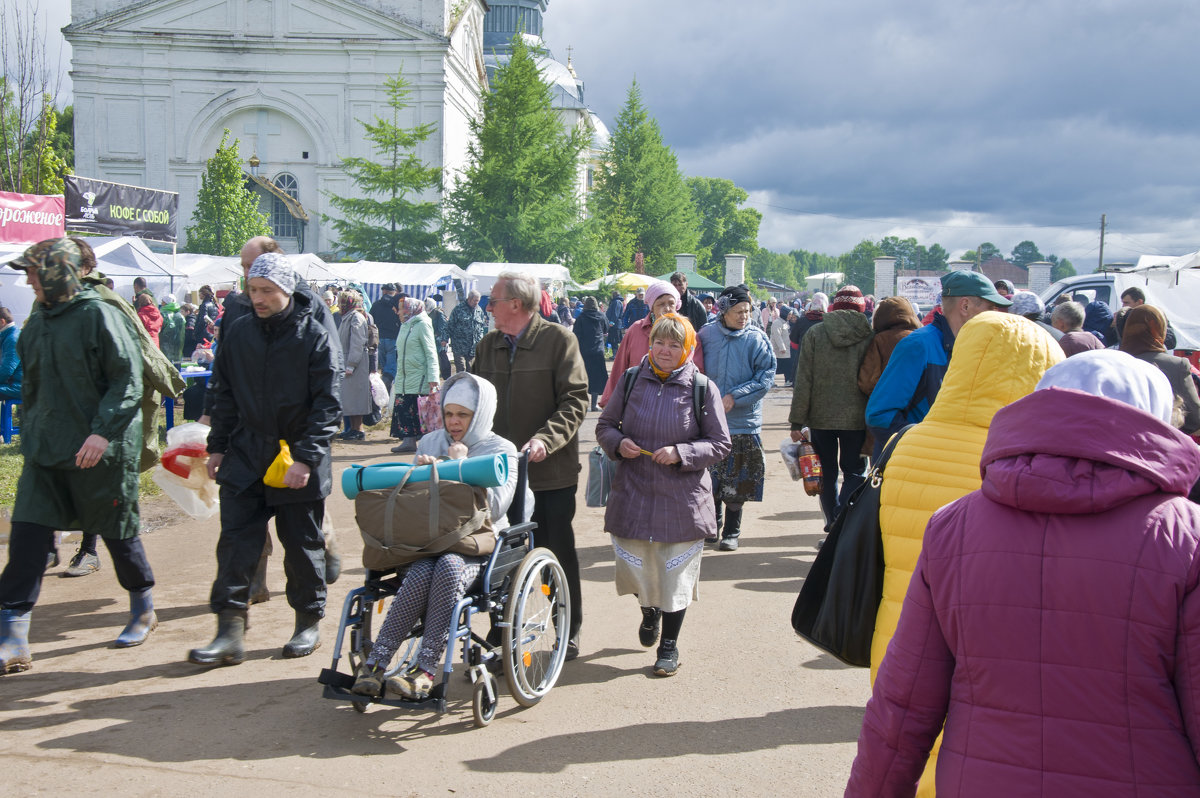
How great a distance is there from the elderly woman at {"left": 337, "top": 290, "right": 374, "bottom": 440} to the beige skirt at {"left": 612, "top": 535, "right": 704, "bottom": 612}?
7964 millimetres

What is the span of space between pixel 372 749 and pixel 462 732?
389mm

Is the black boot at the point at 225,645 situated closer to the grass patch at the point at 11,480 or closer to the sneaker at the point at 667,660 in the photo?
the sneaker at the point at 667,660

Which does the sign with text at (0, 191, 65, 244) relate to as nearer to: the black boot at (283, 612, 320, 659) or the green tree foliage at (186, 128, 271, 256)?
the black boot at (283, 612, 320, 659)

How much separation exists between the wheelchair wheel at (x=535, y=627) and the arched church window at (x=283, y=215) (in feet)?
156

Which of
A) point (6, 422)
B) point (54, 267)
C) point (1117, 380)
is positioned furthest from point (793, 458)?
point (6, 422)

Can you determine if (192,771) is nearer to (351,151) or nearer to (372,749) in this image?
(372,749)

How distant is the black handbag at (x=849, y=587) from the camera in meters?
3.06

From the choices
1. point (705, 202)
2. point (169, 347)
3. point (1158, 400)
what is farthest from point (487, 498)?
point (705, 202)

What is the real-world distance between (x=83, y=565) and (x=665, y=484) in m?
4.26

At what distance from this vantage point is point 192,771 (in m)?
3.92

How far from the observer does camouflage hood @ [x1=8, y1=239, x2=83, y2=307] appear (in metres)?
5.13

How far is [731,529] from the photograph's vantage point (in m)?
7.84

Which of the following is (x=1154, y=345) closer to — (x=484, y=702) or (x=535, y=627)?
(x=535, y=627)

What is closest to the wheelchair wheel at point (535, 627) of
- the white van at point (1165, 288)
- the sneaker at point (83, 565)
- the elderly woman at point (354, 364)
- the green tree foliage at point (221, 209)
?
the sneaker at point (83, 565)
